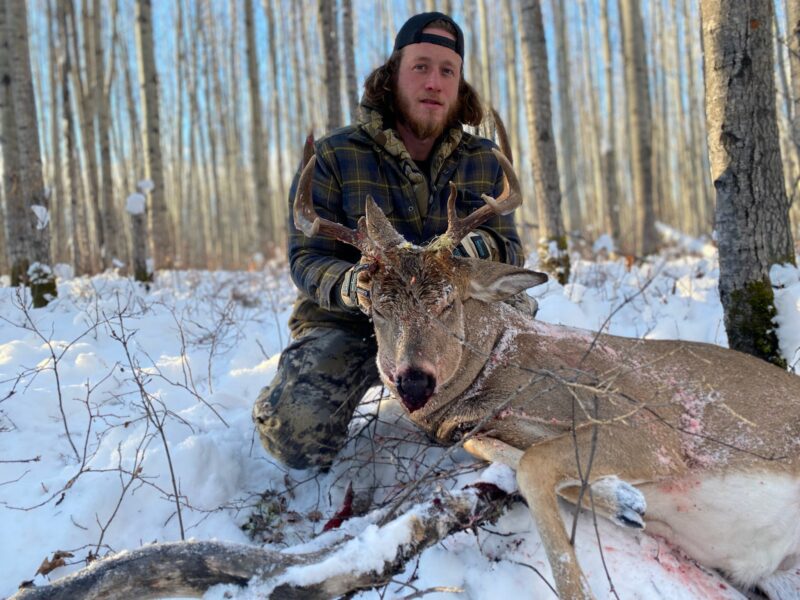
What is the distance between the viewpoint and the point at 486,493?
236cm

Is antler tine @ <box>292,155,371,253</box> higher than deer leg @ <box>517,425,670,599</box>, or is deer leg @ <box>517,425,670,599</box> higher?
antler tine @ <box>292,155,371,253</box>

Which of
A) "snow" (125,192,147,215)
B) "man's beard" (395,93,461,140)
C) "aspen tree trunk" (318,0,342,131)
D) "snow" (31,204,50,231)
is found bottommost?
"snow" (31,204,50,231)

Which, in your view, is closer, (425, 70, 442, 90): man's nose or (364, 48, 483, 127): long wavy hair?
(425, 70, 442, 90): man's nose

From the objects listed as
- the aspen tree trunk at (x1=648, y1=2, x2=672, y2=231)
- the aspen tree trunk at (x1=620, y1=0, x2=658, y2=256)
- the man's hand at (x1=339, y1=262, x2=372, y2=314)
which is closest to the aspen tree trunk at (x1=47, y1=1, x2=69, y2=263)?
the aspen tree trunk at (x1=620, y1=0, x2=658, y2=256)

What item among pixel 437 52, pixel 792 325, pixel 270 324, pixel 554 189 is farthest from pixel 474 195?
pixel 554 189

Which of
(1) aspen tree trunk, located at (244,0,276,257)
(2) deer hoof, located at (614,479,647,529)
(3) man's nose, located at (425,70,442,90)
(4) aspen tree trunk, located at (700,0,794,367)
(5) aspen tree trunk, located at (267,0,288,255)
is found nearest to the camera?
(2) deer hoof, located at (614,479,647,529)

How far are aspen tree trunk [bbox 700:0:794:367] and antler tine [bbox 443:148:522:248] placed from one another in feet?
4.58

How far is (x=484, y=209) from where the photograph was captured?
2891 millimetres

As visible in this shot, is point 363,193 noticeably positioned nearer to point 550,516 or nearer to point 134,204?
point 550,516

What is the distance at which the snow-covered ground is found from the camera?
94.8 inches

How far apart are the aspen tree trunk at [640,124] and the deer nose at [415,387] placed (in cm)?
1015

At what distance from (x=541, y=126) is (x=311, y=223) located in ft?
18.7

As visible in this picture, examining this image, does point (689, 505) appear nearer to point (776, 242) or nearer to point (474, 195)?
point (776, 242)

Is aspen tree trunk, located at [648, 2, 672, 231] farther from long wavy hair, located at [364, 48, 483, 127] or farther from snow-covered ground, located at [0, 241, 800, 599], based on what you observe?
snow-covered ground, located at [0, 241, 800, 599]
